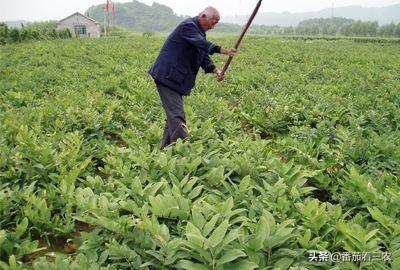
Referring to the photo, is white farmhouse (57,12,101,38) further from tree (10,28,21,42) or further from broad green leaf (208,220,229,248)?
broad green leaf (208,220,229,248)

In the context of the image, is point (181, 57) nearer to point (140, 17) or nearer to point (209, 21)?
point (209, 21)

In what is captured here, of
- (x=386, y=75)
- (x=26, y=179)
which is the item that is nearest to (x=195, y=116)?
(x=26, y=179)

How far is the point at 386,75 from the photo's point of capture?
12.2 metres

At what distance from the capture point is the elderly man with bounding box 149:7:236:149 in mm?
4832

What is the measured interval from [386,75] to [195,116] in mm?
8377

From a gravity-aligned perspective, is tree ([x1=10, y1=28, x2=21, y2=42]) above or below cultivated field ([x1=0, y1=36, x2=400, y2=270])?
above

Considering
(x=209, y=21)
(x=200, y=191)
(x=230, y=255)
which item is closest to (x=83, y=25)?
(x=209, y=21)

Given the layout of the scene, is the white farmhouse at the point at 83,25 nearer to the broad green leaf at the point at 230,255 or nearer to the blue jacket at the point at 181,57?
the blue jacket at the point at 181,57

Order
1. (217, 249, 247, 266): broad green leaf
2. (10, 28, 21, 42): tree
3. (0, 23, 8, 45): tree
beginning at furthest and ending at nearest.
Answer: (10, 28, 21, 42): tree < (0, 23, 8, 45): tree < (217, 249, 247, 266): broad green leaf

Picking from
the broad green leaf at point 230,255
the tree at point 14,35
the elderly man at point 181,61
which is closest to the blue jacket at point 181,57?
the elderly man at point 181,61

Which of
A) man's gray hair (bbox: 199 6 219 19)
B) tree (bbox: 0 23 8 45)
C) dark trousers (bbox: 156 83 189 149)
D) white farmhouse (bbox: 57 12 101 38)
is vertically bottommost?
dark trousers (bbox: 156 83 189 149)

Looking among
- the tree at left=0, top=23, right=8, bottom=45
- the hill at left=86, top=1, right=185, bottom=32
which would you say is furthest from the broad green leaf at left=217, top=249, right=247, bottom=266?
the hill at left=86, top=1, right=185, bottom=32

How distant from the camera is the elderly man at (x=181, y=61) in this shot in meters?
4.83

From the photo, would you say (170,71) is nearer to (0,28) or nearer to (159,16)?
(0,28)
